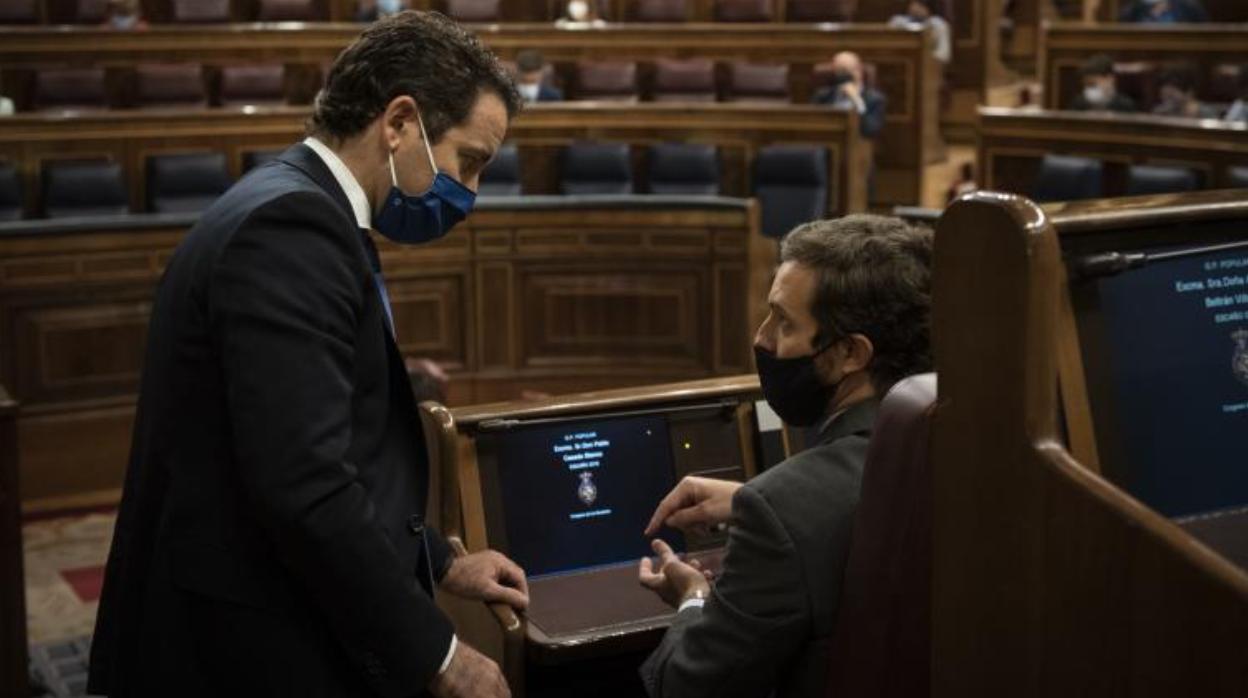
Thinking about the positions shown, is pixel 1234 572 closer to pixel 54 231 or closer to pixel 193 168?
pixel 54 231

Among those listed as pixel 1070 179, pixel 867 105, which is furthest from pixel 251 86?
pixel 1070 179

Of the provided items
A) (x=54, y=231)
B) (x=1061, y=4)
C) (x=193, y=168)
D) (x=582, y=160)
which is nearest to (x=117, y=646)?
(x=54, y=231)

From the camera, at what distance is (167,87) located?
849 cm

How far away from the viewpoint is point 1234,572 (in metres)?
1.11

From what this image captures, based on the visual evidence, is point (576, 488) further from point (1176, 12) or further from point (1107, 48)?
point (1176, 12)

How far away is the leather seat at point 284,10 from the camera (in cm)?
992

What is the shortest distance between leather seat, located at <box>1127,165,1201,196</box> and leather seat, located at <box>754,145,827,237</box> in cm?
147

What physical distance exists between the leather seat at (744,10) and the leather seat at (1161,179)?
4084mm

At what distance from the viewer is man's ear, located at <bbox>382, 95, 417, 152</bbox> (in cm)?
178

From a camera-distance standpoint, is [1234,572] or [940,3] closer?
[1234,572]

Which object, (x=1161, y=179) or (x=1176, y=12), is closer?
(x=1161, y=179)

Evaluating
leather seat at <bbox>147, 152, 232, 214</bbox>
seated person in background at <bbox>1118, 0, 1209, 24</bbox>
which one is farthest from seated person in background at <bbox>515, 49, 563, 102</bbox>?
seated person in background at <bbox>1118, 0, 1209, 24</bbox>

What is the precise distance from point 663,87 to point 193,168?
10.1 ft

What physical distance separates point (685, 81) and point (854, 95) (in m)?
0.98
